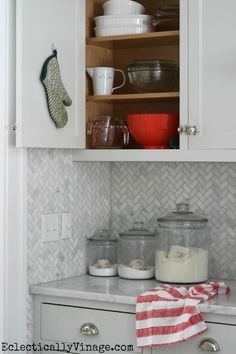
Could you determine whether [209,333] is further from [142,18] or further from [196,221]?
[142,18]

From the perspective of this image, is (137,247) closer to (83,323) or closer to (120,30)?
(83,323)

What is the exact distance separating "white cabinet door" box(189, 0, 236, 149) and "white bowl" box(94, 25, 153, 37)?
0.90 ft

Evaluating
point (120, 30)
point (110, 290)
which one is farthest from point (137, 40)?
point (110, 290)

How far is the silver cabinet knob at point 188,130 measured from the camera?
9.55ft

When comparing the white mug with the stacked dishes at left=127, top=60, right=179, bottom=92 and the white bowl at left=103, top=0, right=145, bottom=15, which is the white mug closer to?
the stacked dishes at left=127, top=60, right=179, bottom=92

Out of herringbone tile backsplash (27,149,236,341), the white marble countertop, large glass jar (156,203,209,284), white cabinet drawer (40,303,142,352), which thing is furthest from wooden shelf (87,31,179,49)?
white cabinet drawer (40,303,142,352)

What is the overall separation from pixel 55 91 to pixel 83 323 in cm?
90

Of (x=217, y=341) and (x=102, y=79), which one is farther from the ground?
(x=102, y=79)

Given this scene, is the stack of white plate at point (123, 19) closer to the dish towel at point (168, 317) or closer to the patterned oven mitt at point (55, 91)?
the patterned oven mitt at point (55, 91)

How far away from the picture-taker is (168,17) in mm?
3119

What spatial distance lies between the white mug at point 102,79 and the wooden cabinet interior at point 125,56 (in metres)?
0.04

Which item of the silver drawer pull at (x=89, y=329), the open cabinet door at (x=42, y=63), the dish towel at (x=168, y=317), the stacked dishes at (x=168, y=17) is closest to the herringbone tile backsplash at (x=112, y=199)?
the open cabinet door at (x=42, y=63)

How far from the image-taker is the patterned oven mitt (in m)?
2.92

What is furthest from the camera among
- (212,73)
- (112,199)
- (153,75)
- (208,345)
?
(112,199)
